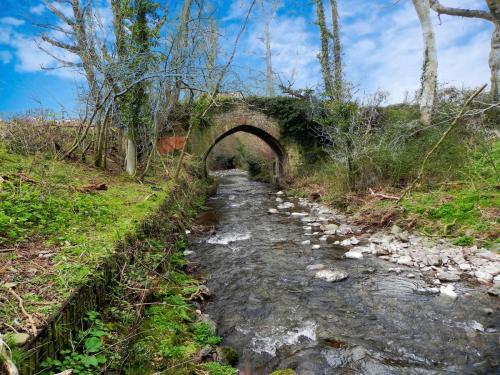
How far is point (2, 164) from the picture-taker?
5855 mm

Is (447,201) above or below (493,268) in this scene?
above

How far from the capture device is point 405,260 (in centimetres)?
520

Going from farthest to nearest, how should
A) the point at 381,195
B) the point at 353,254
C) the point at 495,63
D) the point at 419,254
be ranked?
1. the point at 495,63
2. the point at 381,195
3. the point at 353,254
4. the point at 419,254

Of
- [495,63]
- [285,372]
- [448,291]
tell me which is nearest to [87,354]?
[285,372]

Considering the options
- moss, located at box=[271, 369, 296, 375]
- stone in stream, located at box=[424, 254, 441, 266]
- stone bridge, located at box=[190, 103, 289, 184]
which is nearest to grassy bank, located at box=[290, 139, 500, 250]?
stone in stream, located at box=[424, 254, 441, 266]

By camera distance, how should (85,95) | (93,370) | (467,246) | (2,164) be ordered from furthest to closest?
1. (85,95)
2. (2,164)
3. (467,246)
4. (93,370)

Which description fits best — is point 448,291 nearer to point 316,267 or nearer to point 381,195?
point 316,267

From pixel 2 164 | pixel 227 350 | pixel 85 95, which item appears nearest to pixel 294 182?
pixel 85 95

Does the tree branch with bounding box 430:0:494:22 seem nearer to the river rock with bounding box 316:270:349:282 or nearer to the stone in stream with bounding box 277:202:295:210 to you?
the river rock with bounding box 316:270:349:282

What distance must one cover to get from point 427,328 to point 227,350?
207cm

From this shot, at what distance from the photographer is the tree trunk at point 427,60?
1139 cm

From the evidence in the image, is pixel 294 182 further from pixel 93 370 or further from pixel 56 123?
pixel 93 370

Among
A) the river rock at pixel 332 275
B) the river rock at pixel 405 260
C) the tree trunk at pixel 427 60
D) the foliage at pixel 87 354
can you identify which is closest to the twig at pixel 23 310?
the foliage at pixel 87 354

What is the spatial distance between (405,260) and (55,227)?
16.3ft
